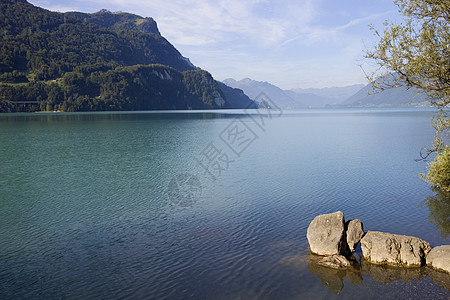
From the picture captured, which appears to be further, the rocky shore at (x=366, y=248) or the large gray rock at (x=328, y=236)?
the large gray rock at (x=328, y=236)

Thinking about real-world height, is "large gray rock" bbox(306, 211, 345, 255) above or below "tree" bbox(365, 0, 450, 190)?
below

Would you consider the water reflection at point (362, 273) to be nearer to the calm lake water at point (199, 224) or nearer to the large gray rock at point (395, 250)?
the calm lake water at point (199, 224)

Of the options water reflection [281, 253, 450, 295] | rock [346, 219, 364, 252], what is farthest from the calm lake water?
rock [346, 219, 364, 252]

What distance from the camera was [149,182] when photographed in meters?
32.9

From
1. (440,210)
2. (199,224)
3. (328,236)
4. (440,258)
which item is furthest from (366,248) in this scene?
(440,210)

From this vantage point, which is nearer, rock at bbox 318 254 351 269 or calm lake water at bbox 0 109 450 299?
calm lake water at bbox 0 109 450 299

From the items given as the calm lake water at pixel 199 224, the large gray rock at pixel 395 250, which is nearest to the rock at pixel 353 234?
the large gray rock at pixel 395 250

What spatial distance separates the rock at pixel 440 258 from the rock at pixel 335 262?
153 inches

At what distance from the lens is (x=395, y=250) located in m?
15.3

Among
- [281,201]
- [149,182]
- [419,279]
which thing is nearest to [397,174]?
[281,201]

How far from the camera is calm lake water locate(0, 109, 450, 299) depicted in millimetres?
13633

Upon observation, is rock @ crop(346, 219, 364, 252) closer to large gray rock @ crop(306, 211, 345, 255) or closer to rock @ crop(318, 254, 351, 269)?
large gray rock @ crop(306, 211, 345, 255)

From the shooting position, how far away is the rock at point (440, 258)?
14.2m

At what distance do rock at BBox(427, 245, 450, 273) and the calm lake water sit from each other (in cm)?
48
